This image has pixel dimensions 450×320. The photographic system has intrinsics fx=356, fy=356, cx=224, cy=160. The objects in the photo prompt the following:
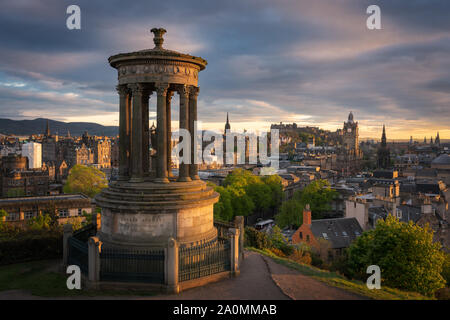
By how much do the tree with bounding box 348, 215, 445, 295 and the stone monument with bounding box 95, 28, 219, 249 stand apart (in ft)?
53.4

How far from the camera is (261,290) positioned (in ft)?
52.7

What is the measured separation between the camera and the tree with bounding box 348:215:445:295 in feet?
89.3

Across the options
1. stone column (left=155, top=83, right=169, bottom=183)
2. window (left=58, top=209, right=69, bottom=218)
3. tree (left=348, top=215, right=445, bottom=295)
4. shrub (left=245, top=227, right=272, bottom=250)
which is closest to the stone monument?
stone column (left=155, top=83, right=169, bottom=183)

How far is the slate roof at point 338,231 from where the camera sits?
48594mm

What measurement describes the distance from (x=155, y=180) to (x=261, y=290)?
779 centimetres

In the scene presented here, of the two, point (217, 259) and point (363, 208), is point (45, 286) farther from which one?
point (363, 208)

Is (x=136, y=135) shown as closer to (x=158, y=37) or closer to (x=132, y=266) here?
(x=158, y=37)

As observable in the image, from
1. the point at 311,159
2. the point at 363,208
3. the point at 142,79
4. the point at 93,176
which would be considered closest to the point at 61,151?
the point at 93,176

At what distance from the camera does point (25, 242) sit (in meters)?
21.4

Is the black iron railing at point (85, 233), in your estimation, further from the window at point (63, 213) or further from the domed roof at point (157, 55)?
the window at point (63, 213)

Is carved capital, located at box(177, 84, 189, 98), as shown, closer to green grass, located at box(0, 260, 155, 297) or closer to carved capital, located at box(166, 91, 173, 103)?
carved capital, located at box(166, 91, 173, 103)
